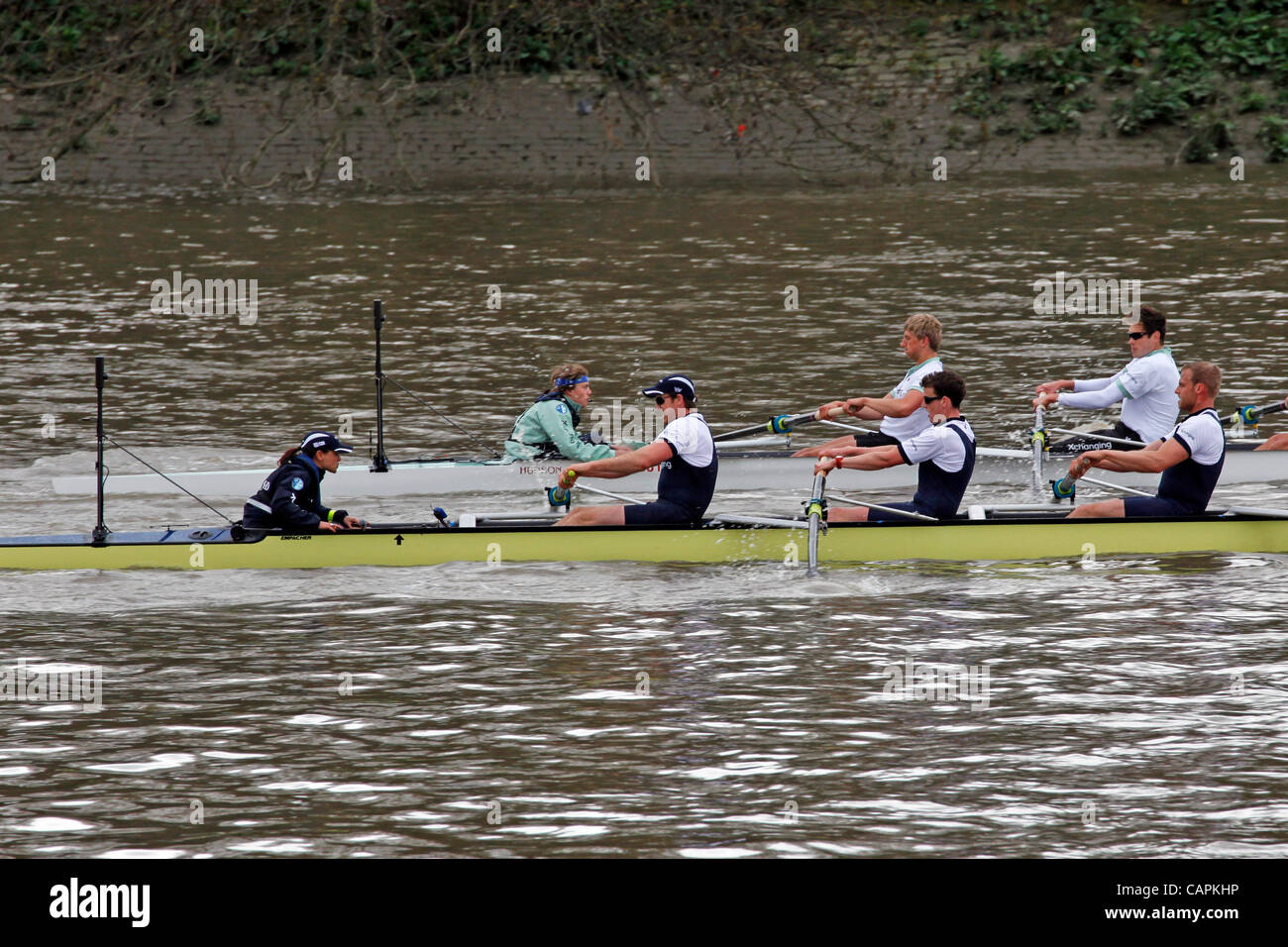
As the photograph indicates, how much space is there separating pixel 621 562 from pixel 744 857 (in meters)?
5.12

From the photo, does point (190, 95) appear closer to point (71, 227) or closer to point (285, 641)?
point (71, 227)

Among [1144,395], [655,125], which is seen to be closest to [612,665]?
[1144,395]

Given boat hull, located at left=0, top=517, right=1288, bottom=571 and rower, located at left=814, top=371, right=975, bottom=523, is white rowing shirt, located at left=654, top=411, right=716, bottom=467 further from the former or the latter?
rower, located at left=814, top=371, right=975, bottom=523

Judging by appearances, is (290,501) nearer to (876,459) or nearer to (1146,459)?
(876,459)

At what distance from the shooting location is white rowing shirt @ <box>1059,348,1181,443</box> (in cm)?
1423

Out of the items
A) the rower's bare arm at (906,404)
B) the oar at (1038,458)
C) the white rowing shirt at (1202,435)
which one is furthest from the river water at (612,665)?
the oar at (1038,458)

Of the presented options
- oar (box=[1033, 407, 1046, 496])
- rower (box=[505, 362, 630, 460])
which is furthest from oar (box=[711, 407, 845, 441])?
oar (box=[1033, 407, 1046, 496])

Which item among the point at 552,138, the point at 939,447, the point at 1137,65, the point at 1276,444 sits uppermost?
the point at 1137,65

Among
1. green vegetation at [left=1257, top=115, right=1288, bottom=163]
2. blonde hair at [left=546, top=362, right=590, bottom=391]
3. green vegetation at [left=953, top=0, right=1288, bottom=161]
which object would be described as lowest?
blonde hair at [left=546, top=362, right=590, bottom=391]

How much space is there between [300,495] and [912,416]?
4868 mm

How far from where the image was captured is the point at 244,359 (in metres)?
20.9

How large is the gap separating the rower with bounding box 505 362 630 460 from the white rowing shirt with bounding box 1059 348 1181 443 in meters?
3.94

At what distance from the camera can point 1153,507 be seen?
1241 cm
